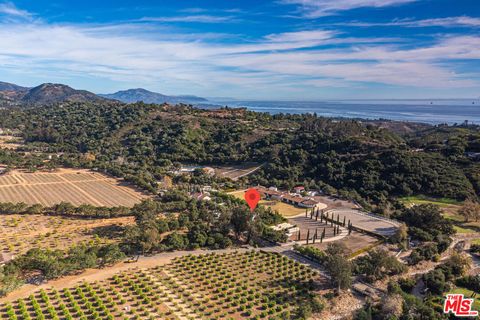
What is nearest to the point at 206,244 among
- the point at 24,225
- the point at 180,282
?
the point at 180,282

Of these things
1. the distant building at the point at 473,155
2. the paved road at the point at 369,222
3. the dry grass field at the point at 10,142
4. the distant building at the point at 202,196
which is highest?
the distant building at the point at 473,155

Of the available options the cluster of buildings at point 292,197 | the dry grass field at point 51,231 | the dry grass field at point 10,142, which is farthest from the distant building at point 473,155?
the dry grass field at point 10,142

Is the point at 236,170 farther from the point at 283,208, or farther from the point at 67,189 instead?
the point at 67,189

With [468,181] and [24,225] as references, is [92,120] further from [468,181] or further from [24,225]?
[468,181]

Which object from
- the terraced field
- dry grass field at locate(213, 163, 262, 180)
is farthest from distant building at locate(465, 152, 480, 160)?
the terraced field

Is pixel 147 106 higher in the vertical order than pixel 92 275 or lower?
higher

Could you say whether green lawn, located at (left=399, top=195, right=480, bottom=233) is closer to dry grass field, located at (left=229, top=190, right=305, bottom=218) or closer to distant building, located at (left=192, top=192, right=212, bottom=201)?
dry grass field, located at (left=229, top=190, right=305, bottom=218)

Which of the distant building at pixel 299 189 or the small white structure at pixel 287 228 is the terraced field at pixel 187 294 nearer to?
the small white structure at pixel 287 228
